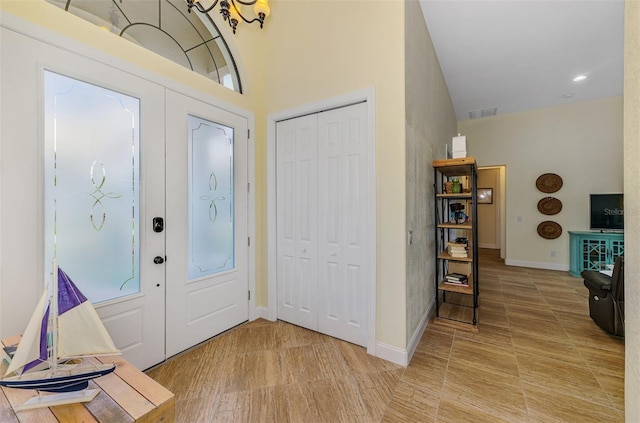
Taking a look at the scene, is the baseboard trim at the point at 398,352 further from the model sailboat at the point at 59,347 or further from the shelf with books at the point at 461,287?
the model sailboat at the point at 59,347

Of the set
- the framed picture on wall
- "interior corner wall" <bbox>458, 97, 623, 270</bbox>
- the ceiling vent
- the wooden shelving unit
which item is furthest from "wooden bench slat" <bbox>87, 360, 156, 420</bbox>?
the framed picture on wall

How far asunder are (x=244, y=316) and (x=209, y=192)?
1.45m

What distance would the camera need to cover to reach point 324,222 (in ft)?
8.82

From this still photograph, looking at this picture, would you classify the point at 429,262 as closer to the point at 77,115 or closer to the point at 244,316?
the point at 244,316

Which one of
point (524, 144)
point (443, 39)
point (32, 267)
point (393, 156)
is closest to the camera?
point (32, 267)

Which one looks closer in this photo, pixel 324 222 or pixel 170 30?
pixel 170 30

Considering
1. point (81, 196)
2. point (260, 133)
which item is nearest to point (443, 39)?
point (260, 133)

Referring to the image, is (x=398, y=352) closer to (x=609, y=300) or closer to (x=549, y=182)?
(x=609, y=300)

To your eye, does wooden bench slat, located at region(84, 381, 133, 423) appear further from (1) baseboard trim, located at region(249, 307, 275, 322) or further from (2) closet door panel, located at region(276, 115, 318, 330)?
(1) baseboard trim, located at region(249, 307, 275, 322)

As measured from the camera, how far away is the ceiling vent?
5.39 meters

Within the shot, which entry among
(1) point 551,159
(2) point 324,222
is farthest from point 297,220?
(1) point 551,159

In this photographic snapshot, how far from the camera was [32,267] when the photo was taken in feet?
5.20

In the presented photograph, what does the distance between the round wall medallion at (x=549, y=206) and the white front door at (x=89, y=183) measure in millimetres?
6788

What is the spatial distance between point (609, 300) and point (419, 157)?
7.75ft
